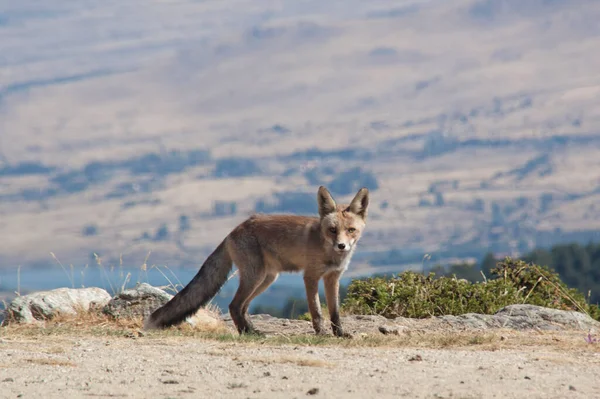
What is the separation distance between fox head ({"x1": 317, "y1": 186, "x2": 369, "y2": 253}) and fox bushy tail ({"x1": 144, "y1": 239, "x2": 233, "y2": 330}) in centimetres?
140

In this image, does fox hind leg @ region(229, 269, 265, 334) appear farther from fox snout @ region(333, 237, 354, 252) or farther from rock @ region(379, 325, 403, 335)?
rock @ region(379, 325, 403, 335)

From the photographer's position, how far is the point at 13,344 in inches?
424

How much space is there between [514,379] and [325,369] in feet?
5.61

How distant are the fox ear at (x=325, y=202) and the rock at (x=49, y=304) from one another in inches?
157

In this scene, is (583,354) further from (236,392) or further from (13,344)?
(13,344)

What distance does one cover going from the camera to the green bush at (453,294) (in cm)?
1444

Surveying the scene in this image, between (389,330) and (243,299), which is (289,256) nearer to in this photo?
(243,299)

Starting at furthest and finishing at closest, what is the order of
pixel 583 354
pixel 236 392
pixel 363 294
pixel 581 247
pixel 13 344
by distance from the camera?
1. pixel 581 247
2. pixel 363 294
3. pixel 13 344
4. pixel 583 354
5. pixel 236 392

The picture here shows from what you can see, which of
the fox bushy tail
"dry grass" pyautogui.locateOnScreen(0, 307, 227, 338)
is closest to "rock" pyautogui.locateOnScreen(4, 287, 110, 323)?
"dry grass" pyautogui.locateOnScreen(0, 307, 227, 338)

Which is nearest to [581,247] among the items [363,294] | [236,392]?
[363,294]

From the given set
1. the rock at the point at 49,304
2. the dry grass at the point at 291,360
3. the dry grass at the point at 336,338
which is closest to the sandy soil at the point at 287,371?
the dry grass at the point at 291,360

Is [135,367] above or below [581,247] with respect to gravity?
above

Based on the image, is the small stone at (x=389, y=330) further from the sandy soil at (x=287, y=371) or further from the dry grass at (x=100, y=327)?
the dry grass at (x=100, y=327)

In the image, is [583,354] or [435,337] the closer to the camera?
[583,354]
